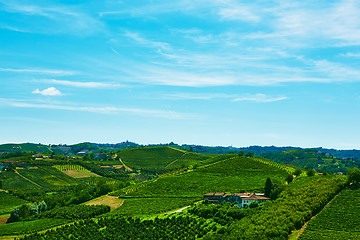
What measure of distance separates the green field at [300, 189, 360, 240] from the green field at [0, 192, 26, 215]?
11649 cm

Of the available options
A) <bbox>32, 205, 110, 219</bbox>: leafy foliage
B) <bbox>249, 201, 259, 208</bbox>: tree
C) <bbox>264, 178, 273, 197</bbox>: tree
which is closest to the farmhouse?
<bbox>249, 201, 259, 208</bbox>: tree

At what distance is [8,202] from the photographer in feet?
484

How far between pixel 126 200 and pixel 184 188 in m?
24.9

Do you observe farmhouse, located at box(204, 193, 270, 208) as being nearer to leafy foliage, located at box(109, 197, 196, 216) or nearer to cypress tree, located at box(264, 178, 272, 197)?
cypress tree, located at box(264, 178, 272, 197)

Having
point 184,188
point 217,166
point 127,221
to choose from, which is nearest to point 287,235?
point 127,221

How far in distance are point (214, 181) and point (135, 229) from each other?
6321 centimetres

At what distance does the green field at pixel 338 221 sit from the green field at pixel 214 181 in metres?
40.1

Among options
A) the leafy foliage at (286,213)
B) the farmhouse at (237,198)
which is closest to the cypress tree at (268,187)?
the farmhouse at (237,198)

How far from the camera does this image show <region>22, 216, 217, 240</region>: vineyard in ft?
A: 267

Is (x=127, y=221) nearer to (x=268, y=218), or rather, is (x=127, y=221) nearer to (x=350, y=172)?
(x=268, y=218)

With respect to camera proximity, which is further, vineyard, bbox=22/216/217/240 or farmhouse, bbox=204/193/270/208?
farmhouse, bbox=204/193/270/208

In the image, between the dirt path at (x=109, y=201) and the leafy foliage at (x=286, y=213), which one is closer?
the leafy foliage at (x=286, y=213)

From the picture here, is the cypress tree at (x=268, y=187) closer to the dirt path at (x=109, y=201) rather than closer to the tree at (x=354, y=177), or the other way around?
the tree at (x=354, y=177)

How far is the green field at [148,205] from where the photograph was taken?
10718 centimetres
